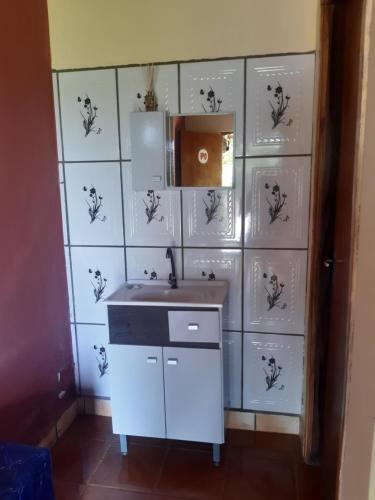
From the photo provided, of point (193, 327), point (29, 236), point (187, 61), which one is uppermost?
point (187, 61)

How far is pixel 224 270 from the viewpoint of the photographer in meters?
2.20

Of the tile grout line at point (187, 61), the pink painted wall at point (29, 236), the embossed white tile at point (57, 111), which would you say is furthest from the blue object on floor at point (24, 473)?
the tile grout line at point (187, 61)

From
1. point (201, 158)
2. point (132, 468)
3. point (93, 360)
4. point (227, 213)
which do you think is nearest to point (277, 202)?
point (227, 213)

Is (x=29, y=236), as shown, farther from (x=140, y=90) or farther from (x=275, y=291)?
(x=275, y=291)

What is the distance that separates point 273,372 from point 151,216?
1072 millimetres

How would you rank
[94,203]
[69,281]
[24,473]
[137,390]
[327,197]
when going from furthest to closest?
[69,281] < [94,203] < [137,390] < [327,197] < [24,473]

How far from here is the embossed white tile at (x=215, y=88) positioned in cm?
202

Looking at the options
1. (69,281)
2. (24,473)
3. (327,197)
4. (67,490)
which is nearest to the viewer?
(24,473)

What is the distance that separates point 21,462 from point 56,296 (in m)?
0.96

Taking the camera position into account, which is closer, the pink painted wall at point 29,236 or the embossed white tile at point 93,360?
the pink painted wall at point 29,236

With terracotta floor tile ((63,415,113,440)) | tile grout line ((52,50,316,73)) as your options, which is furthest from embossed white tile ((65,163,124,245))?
terracotta floor tile ((63,415,113,440))

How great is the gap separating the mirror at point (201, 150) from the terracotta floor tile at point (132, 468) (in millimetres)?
1413

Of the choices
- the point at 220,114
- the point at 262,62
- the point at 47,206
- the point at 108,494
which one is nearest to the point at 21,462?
the point at 108,494

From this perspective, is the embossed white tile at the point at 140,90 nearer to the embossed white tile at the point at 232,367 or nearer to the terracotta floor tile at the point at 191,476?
the embossed white tile at the point at 232,367
